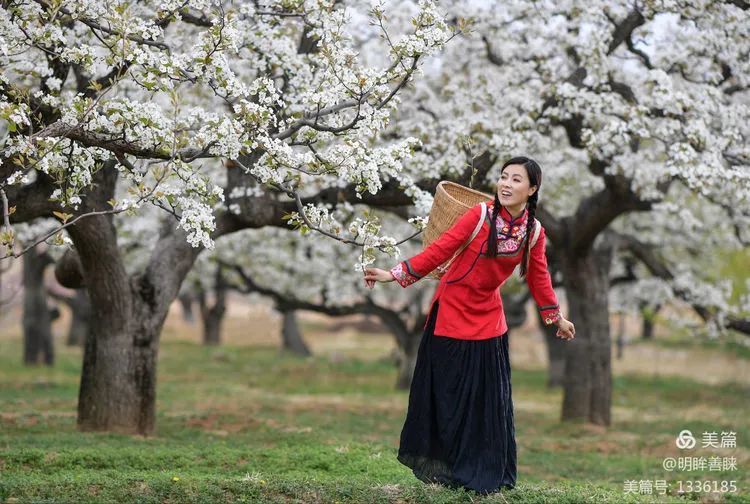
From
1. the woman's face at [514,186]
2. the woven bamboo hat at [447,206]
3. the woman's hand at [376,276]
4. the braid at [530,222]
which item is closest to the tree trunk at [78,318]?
the woven bamboo hat at [447,206]

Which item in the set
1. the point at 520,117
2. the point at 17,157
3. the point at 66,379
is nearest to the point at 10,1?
the point at 17,157

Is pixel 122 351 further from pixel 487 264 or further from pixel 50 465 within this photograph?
pixel 487 264

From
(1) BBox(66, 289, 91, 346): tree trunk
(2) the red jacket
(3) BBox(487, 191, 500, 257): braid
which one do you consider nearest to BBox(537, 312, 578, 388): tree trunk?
(1) BBox(66, 289, 91, 346): tree trunk

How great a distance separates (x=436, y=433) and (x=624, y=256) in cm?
1996

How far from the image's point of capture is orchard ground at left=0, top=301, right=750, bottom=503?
7543mm

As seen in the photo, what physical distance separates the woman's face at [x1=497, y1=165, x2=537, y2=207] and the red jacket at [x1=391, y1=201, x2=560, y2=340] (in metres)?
0.11

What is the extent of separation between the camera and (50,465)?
30.8 feet

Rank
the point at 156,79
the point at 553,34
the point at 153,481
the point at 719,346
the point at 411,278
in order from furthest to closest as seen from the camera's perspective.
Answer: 1. the point at 719,346
2. the point at 553,34
3. the point at 156,79
4. the point at 153,481
5. the point at 411,278

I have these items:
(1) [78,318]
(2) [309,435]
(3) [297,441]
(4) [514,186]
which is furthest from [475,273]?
(1) [78,318]

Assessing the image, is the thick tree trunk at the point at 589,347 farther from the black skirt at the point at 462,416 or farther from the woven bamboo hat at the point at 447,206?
the black skirt at the point at 462,416

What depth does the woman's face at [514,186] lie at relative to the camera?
280 inches

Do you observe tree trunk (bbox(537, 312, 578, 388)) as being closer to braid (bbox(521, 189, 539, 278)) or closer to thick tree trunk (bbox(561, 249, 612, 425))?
thick tree trunk (bbox(561, 249, 612, 425))

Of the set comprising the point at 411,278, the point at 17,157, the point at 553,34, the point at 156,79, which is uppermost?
the point at 553,34

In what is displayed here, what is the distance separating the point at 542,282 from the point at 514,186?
2.90ft
